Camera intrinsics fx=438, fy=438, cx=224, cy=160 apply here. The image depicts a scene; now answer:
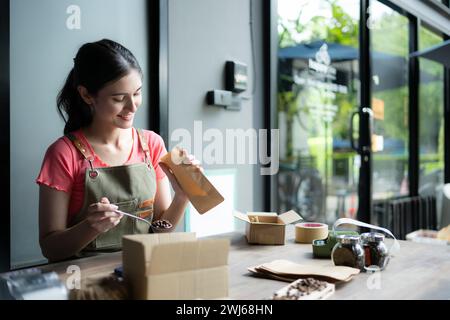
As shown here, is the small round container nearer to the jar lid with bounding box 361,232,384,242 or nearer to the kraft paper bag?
the kraft paper bag

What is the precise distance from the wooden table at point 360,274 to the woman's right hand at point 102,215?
0.32 ft

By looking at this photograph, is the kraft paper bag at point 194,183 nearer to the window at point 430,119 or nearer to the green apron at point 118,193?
the green apron at point 118,193

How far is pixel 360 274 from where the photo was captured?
1.06 m

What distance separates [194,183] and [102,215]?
30cm

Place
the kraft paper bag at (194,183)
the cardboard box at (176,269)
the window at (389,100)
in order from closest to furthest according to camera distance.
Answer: the cardboard box at (176,269), the kraft paper bag at (194,183), the window at (389,100)

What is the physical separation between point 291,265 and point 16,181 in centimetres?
106

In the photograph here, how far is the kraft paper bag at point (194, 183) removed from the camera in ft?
4.18

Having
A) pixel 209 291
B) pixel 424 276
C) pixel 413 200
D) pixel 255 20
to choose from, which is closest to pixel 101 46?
pixel 209 291

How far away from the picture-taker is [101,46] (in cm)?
142

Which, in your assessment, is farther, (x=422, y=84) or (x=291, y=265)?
(x=422, y=84)

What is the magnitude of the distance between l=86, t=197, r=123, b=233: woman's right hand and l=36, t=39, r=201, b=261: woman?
0.10 metres

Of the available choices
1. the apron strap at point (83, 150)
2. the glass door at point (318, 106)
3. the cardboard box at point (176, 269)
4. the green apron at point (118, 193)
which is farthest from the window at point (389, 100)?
the cardboard box at point (176, 269)

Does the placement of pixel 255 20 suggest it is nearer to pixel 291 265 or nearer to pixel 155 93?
pixel 155 93

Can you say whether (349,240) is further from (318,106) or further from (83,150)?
(318,106)
